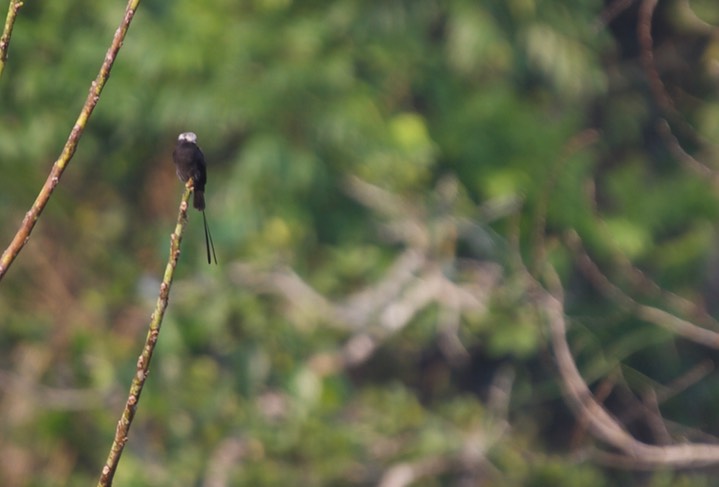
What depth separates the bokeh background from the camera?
731 centimetres

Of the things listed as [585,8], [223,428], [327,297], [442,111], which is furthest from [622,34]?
[223,428]

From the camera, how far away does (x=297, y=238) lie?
7.74 meters

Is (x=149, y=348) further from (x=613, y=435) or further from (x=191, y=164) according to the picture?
(x=613, y=435)

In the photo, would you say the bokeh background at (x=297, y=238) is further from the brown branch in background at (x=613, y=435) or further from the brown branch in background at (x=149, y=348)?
the brown branch in background at (x=149, y=348)

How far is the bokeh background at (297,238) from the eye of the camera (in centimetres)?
731

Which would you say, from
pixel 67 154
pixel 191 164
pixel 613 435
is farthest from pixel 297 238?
pixel 67 154

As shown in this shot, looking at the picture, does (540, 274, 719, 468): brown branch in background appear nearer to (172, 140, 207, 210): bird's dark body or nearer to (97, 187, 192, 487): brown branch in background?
(172, 140, 207, 210): bird's dark body

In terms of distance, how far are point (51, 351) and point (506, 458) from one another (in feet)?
7.20

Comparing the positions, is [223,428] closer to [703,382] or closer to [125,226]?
[125,226]

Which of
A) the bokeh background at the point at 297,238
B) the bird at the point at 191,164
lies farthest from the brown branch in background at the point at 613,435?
the bird at the point at 191,164

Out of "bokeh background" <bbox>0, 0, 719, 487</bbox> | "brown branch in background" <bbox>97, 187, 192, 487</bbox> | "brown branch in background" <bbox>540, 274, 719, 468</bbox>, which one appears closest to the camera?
"brown branch in background" <bbox>97, 187, 192, 487</bbox>

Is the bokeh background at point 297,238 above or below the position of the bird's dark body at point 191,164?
below

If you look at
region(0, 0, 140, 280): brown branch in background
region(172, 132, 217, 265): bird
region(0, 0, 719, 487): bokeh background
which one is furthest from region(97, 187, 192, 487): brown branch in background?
region(0, 0, 719, 487): bokeh background

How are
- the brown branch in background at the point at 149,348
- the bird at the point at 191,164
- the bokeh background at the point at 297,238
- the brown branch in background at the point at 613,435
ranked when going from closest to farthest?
the brown branch in background at the point at 149,348 → the bird at the point at 191,164 → the brown branch in background at the point at 613,435 → the bokeh background at the point at 297,238
